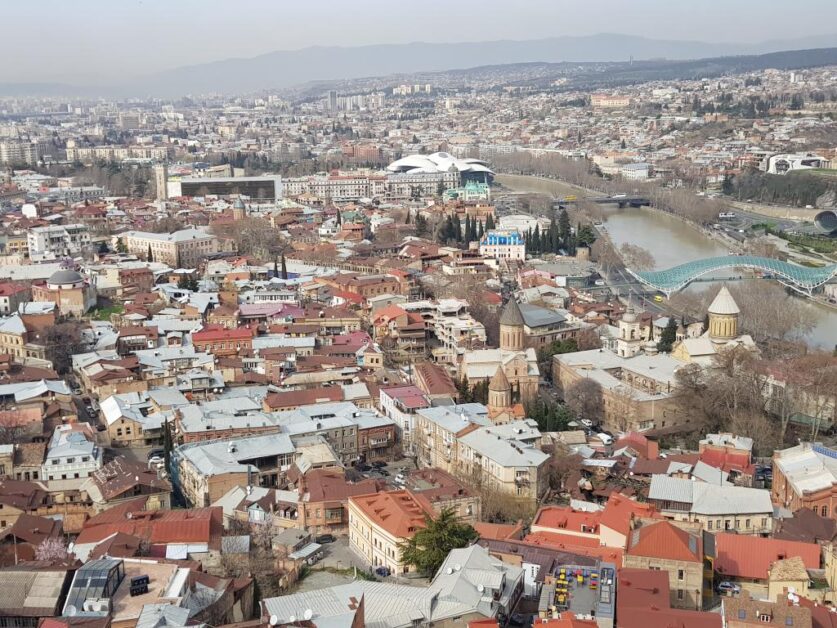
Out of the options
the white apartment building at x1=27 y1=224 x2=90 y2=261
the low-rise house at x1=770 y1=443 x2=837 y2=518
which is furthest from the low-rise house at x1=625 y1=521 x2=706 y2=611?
the white apartment building at x1=27 y1=224 x2=90 y2=261

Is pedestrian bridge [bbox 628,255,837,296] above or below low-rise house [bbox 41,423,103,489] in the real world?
below

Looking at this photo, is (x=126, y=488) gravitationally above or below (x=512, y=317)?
below

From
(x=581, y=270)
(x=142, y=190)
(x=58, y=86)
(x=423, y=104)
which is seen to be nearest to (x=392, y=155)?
(x=142, y=190)

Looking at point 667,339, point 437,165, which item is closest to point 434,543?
point 667,339

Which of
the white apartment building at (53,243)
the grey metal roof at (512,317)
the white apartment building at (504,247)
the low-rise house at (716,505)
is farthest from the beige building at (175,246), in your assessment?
the low-rise house at (716,505)

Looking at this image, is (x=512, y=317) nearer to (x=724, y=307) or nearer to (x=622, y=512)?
(x=724, y=307)

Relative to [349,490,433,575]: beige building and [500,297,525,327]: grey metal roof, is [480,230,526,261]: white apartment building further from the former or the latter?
[349,490,433,575]: beige building

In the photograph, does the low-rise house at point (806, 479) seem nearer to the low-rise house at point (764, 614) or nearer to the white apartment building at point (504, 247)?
the low-rise house at point (764, 614)

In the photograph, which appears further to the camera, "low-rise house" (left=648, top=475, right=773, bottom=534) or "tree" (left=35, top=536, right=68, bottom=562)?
"low-rise house" (left=648, top=475, right=773, bottom=534)
